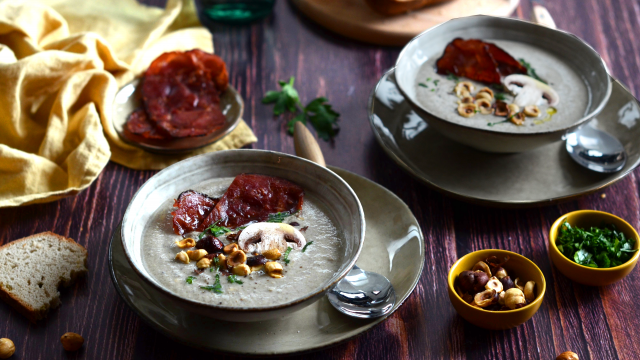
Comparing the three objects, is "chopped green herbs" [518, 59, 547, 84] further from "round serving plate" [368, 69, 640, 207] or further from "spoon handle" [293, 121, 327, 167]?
"spoon handle" [293, 121, 327, 167]

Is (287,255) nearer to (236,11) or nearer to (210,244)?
(210,244)

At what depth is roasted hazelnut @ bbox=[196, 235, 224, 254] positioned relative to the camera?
5.68 ft

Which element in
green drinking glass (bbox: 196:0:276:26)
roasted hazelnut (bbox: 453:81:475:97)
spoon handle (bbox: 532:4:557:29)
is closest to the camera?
roasted hazelnut (bbox: 453:81:475:97)

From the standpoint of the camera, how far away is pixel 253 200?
1.91m

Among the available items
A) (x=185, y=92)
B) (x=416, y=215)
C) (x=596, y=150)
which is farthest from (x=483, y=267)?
(x=185, y=92)

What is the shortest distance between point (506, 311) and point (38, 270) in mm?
1493

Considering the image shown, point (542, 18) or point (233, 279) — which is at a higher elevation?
point (233, 279)

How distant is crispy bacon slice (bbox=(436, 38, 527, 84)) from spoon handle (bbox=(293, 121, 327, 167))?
2.64 feet

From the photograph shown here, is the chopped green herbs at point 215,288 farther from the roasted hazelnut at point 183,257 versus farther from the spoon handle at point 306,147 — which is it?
the spoon handle at point 306,147

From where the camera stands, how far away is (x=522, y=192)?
221cm

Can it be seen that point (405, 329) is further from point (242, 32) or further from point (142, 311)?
point (242, 32)

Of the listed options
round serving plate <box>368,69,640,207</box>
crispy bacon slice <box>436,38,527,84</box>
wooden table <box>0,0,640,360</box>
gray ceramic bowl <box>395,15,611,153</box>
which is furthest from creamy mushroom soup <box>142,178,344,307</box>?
crispy bacon slice <box>436,38,527,84</box>

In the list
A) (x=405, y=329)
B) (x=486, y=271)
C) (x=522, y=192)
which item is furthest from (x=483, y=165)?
(x=405, y=329)

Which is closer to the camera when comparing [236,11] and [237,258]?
[237,258]
